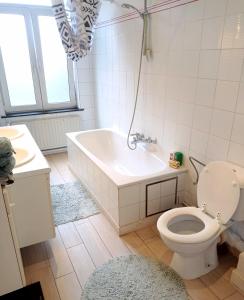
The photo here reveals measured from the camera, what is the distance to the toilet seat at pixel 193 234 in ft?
4.99

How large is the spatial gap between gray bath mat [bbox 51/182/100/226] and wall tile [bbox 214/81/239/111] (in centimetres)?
153

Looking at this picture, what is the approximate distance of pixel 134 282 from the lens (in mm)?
1637

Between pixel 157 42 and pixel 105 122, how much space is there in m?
1.67

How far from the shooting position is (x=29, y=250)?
6.38 ft

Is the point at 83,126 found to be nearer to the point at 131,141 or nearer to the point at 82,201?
the point at 131,141

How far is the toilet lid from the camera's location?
5.17 ft

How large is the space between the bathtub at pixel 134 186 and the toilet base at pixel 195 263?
51 centimetres

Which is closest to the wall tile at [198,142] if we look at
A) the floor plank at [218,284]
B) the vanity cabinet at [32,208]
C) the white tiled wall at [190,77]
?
the white tiled wall at [190,77]

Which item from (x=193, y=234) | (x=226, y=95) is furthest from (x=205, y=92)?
(x=193, y=234)

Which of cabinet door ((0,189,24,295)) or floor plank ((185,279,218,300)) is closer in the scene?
cabinet door ((0,189,24,295))

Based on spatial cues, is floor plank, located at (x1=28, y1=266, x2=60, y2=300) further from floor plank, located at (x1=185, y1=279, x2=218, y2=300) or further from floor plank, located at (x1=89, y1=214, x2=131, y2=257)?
floor plank, located at (x1=185, y1=279, x2=218, y2=300)

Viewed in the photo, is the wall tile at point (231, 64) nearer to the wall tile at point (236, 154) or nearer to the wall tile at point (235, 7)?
the wall tile at point (235, 7)

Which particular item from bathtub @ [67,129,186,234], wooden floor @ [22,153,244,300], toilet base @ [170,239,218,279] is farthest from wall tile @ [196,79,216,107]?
wooden floor @ [22,153,244,300]

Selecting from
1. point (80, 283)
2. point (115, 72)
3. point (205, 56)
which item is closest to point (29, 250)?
point (80, 283)
